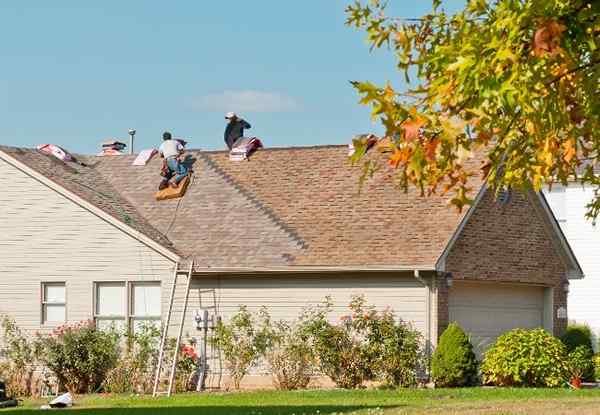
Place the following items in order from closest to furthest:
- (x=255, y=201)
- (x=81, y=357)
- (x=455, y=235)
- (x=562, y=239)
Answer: (x=455, y=235) → (x=81, y=357) → (x=255, y=201) → (x=562, y=239)

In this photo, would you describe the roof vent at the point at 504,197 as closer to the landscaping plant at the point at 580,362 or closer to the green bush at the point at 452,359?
the landscaping plant at the point at 580,362

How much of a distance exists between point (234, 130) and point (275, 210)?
13.3ft

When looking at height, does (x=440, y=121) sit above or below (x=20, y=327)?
above

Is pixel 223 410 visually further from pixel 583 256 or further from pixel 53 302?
pixel 583 256

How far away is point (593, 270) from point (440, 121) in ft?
122

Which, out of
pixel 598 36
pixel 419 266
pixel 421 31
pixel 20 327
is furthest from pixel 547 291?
pixel 598 36

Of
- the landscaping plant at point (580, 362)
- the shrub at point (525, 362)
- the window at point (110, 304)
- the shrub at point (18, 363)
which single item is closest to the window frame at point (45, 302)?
the shrub at point (18, 363)

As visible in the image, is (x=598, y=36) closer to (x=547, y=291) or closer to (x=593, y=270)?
(x=547, y=291)

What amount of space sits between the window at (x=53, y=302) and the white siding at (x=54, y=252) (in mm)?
182

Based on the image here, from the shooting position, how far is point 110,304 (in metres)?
33.0

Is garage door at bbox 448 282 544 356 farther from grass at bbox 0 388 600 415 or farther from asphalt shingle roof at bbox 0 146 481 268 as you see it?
grass at bbox 0 388 600 415

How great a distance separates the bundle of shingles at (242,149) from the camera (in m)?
36.6

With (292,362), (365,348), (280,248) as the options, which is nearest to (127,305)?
(280,248)

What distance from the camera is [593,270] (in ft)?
153
